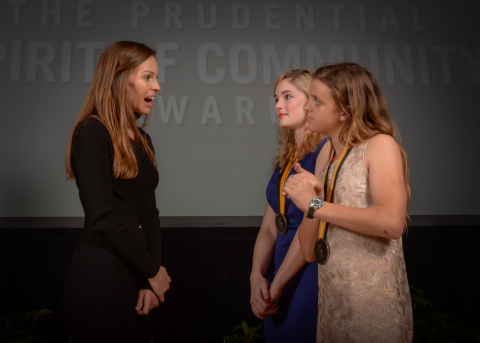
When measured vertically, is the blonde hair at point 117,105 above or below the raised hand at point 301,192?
above

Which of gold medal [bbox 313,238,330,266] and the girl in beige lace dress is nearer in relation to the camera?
the girl in beige lace dress

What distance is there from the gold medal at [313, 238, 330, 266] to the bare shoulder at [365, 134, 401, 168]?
0.82 feet

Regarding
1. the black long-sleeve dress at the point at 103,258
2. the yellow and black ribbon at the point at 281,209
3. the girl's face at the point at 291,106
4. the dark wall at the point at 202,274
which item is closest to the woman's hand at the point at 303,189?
the yellow and black ribbon at the point at 281,209

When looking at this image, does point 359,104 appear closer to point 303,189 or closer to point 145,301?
point 303,189

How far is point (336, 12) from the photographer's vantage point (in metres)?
3.76

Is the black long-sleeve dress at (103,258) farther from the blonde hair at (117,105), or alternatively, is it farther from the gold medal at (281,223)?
the gold medal at (281,223)

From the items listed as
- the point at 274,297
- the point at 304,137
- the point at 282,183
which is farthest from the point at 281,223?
the point at 304,137

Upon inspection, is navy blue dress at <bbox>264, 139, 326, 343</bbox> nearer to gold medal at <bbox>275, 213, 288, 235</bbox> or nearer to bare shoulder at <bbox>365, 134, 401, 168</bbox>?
gold medal at <bbox>275, 213, 288, 235</bbox>

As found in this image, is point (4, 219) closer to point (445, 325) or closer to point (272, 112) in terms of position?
point (272, 112)

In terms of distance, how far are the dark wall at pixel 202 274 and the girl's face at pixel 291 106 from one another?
1790mm

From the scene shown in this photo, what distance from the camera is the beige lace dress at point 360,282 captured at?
981 millimetres

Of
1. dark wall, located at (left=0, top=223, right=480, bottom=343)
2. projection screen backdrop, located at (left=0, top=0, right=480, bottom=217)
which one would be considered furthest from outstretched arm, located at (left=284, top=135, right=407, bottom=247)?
projection screen backdrop, located at (left=0, top=0, right=480, bottom=217)

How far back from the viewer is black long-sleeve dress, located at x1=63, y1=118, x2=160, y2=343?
1.10 metres

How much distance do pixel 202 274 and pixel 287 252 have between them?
189 centimetres
